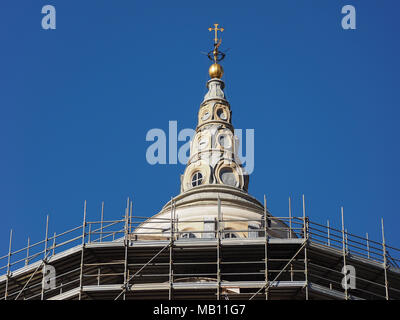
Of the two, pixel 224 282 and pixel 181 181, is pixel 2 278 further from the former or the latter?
pixel 181 181

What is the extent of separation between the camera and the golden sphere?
77.4 m

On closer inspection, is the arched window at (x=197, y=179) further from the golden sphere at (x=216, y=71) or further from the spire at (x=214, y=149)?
the golden sphere at (x=216, y=71)

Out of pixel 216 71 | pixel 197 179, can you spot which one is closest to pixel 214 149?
pixel 197 179

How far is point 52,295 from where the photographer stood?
56625 mm

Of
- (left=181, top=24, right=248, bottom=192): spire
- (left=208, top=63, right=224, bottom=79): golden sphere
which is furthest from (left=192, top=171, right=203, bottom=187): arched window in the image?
(left=208, top=63, right=224, bottom=79): golden sphere

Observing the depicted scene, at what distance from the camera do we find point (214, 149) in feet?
230

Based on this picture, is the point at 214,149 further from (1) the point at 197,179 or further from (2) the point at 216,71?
(2) the point at 216,71

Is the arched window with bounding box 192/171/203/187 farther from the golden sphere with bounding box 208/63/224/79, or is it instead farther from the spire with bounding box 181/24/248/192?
the golden sphere with bounding box 208/63/224/79

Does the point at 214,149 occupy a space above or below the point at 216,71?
below

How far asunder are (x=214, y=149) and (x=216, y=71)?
9.06 meters
